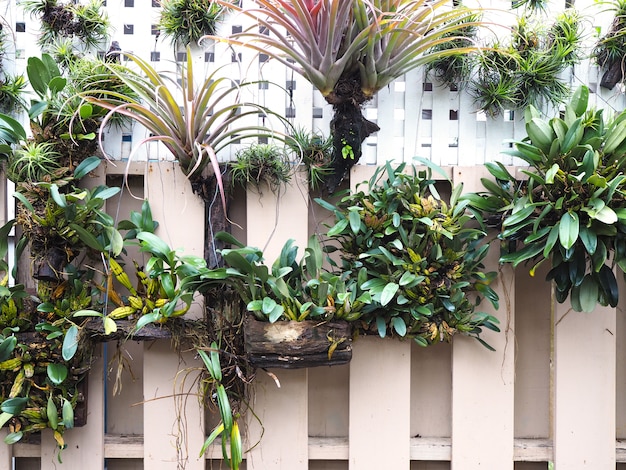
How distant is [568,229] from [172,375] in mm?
1319

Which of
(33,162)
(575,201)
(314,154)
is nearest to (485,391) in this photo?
(575,201)

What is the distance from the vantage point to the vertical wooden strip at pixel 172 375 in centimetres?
175

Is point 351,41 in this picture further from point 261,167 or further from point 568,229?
point 568,229

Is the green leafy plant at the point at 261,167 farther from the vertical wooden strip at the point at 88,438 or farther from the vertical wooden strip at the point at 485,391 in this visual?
the vertical wooden strip at the point at 88,438

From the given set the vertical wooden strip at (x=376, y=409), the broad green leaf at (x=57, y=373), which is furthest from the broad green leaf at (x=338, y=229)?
the broad green leaf at (x=57, y=373)

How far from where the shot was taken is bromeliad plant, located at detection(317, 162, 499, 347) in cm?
160

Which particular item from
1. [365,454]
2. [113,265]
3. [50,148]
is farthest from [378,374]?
[50,148]

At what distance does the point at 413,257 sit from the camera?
1.60 m

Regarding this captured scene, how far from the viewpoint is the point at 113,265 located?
163 centimetres

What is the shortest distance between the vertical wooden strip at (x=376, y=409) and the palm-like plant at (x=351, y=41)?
0.67m

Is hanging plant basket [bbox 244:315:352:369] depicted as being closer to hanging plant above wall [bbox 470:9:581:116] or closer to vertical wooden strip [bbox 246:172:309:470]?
vertical wooden strip [bbox 246:172:309:470]

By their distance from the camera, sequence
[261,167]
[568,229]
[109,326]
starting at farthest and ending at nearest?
1. [261,167]
2. [109,326]
3. [568,229]

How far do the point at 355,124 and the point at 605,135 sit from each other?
74 cm

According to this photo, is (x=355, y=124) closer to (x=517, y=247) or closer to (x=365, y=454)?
(x=517, y=247)
